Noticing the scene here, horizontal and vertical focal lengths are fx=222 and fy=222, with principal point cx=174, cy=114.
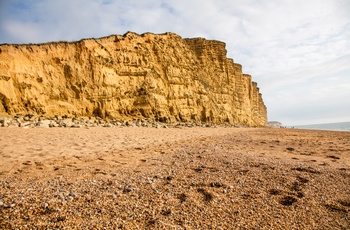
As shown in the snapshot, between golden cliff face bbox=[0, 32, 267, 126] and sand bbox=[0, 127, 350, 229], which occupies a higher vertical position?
golden cliff face bbox=[0, 32, 267, 126]

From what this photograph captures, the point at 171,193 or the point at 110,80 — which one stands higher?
the point at 110,80

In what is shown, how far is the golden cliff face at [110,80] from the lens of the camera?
1360 cm

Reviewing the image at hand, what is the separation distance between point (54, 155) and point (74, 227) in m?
4.08

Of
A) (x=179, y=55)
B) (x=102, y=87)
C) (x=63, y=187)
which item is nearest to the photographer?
(x=63, y=187)

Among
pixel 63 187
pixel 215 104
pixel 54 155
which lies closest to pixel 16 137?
pixel 54 155

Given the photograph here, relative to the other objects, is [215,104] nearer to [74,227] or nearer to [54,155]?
[54,155]

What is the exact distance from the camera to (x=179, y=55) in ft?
74.7

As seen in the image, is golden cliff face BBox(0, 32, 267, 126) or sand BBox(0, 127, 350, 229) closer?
sand BBox(0, 127, 350, 229)

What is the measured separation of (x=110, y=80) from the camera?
1689 centimetres

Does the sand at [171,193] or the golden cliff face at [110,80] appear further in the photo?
the golden cliff face at [110,80]

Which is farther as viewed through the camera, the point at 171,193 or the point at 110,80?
the point at 110,80

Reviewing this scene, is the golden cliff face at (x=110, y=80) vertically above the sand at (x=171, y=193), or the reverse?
the golden cliff face at (x=110, y=80)

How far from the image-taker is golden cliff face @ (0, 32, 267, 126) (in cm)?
1360

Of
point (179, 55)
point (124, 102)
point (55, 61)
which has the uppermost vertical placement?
point (179, 55)
